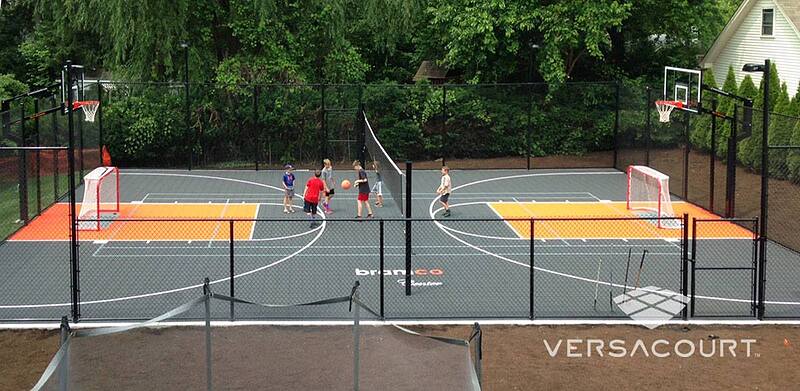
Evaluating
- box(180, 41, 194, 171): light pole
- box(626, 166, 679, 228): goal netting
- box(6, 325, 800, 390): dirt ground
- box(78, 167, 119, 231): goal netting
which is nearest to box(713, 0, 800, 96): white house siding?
box(626, 166, 679, 228): goal netting

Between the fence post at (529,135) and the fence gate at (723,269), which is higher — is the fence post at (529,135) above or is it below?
above

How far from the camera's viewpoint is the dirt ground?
14812mm

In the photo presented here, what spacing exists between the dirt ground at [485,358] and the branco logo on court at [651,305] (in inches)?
18.5

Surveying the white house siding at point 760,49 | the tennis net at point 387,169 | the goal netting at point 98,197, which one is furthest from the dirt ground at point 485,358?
the white house siding at point 760,49

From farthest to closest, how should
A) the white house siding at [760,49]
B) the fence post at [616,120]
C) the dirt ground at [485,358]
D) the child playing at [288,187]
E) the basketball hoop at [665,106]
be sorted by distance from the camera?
the white house siding at [760,49] < the fence post at [616,120] < the basketball hoop at [665,106] < the child playing at [288,187] < the dirt ground at [485,358]

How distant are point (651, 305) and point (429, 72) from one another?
29.5 metres

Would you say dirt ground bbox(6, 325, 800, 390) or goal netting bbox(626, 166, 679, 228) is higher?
goal netting bbox(626, 166, 679, 228)

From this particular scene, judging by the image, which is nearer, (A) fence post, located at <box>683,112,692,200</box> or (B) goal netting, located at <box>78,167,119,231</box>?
(B) goal netting, located at <box>78,167,119,231</box>

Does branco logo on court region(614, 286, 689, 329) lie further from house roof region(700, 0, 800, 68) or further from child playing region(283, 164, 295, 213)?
house roof region(700, 0, 800, 68)

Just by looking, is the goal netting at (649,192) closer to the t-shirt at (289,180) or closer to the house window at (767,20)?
the t-shirt at (289,180)

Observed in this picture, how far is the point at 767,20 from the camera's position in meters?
43.8

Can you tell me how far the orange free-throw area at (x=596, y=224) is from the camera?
28.8 m

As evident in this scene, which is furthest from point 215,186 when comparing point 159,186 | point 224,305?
point 224,305

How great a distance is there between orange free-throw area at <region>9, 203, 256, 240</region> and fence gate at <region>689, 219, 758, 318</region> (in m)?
10.9
